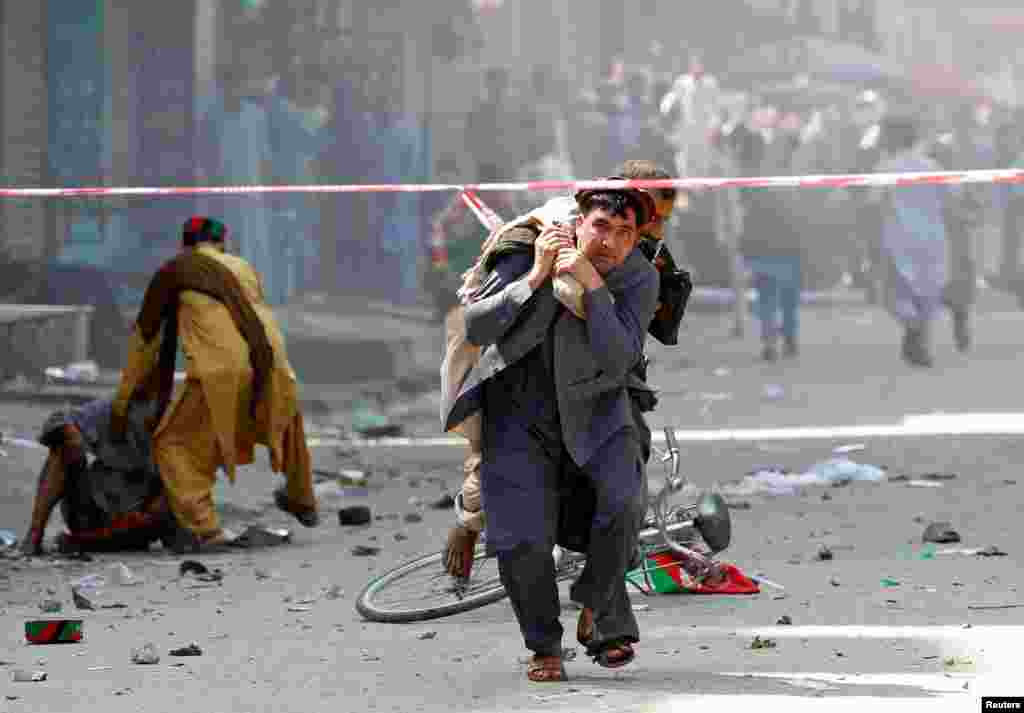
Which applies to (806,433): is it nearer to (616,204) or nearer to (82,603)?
(82,603)

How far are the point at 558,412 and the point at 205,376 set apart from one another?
3.58 metres

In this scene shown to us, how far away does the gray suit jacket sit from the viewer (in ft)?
20.0

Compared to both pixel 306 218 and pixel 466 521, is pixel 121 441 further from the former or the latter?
pixel 306 218

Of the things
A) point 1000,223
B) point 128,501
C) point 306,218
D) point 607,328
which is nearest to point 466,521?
point 607,328

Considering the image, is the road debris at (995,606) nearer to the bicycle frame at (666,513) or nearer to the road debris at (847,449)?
the bicycle frame at (666,513)

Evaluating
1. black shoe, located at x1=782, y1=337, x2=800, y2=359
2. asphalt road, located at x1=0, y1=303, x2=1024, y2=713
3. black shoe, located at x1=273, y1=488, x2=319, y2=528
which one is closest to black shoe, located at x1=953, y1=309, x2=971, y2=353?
black shoe, located at x1=782, y1=337, x2=800, y2=359

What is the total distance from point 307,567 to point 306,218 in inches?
566

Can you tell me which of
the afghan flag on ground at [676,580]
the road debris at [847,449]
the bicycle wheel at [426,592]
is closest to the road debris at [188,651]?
the bicycle wheel at [426,592]

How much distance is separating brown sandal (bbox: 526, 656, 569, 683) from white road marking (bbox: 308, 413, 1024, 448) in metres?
7.20

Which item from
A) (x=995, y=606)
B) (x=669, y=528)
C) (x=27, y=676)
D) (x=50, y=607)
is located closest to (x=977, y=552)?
(x=995, y=606)

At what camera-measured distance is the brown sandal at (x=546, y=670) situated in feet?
20.3

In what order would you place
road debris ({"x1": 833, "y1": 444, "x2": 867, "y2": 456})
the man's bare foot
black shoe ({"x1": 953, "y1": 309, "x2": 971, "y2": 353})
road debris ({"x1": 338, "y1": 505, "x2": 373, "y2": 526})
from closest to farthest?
1. the man's bare foot
2. road debris ({"x1": 338, "y1": 505, "x2": 373, "y2": 526})
3. road debris ({"x1": 833, "y1": 444, "x2": 867, "y2": 456})
4. black shoe ({"x1": 953, "y1": 309, "x2": 971, "y2": 353})

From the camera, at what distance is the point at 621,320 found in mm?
6188

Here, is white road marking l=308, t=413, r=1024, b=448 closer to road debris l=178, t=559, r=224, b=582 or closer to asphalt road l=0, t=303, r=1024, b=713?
asphalt road l=0, t=303, r=1024, b=713
